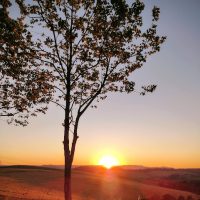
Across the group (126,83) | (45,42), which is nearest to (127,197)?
(126,83)

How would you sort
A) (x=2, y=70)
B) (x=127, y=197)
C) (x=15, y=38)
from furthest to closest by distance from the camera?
(x=127, y=197)
(x=2, y=70)
(x=15, y=38)

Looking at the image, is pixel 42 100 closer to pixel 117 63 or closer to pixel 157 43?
pixel 117 63

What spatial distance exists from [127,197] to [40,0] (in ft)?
84.0

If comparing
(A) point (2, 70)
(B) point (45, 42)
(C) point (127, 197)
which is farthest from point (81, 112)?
(C) point (127, 197)

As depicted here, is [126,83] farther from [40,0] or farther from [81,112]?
[40,0]

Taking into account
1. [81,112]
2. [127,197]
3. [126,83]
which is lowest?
[127,197]

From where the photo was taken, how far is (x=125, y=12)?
23422 mm

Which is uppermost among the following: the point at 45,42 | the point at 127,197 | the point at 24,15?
the point at 24,15

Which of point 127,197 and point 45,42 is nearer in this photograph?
point 45,42

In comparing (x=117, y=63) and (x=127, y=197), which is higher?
(x=117, y=63)

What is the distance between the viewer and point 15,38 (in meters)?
23.2

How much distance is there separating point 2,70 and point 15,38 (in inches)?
125

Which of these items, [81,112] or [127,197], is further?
[127,197]

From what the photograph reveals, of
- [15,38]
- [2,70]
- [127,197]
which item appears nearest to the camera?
[15,38]
